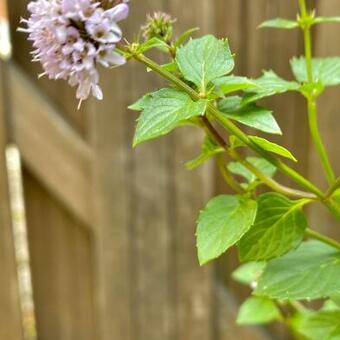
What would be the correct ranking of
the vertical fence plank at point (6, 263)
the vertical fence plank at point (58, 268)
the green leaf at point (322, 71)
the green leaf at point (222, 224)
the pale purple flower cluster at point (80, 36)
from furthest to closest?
the vertical fence plank at point (58, 268) → the vertical fence plank at point (6, 263) → the green leaf at point (322, 71) → the green leaf at point (222, 224) → the pale purple flower cluster at point (80, 36)

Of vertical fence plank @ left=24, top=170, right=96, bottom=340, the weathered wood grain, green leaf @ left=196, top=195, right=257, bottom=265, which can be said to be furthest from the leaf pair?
vertical fence plank @ left=24, top=170, right=96, bottom=340

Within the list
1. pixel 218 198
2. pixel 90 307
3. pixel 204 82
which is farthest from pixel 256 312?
pixel 90 307

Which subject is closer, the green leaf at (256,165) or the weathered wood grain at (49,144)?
the green leaf at (256,165)

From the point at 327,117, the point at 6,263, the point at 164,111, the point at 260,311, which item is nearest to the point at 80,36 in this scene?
the point at 164,111

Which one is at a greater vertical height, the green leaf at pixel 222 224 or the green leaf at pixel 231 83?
the green leaf at pixel 231 83

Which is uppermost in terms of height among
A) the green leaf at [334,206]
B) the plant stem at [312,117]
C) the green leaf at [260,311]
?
the plant stem at [312,117]

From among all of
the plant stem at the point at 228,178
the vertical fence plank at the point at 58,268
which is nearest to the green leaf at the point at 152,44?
the plant stem at the point at 228,178

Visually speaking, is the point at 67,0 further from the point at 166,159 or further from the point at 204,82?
the point at 166,159

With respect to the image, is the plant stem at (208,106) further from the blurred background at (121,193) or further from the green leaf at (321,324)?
the blurred background at (121,193)
